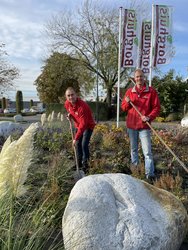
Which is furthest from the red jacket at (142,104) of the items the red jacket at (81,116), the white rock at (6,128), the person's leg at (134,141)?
the white rock at (6,128)

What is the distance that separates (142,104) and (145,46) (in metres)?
9.85

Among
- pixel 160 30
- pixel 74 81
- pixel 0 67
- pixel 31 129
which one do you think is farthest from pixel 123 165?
pixel 74 81

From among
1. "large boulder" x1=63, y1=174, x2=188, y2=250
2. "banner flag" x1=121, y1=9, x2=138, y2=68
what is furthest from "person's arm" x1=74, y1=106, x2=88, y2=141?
"banner flag" x1=121, y1=9, x2=138, y2=68

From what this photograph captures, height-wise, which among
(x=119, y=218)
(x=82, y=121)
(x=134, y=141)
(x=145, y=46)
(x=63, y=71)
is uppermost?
(x=63, y=71)

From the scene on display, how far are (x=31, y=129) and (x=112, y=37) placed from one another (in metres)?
30.8

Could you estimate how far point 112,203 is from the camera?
357cm

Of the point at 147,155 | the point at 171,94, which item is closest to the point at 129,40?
the point at 147,155

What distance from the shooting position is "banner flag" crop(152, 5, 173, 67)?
15.2 metres

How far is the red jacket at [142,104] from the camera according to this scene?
634 cm

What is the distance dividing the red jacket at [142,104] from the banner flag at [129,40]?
338 inches

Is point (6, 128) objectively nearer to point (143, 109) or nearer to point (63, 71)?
point (143, 109)

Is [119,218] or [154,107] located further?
[154,107]

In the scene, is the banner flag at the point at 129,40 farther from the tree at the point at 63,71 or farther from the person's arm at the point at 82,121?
the tree at the point at 63,71

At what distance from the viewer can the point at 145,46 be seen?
1570cm
